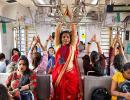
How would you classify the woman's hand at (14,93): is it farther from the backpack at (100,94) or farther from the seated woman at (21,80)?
the backpack at (100,94)

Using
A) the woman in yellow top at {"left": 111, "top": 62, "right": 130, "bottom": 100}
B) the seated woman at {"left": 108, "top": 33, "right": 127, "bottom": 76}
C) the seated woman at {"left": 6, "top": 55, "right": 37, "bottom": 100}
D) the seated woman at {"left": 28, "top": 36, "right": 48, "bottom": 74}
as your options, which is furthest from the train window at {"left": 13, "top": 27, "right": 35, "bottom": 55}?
the woman in yellow top at {"left": 111, "top": 62, "right": 130, "bottom": 100}

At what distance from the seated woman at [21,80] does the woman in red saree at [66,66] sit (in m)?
0.31

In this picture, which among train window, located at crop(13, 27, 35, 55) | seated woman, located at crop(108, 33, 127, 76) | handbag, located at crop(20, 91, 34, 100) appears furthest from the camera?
train window, located at crop(13, 27, 35, 55)

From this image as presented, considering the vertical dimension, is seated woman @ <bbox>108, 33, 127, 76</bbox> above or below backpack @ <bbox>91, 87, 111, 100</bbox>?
above

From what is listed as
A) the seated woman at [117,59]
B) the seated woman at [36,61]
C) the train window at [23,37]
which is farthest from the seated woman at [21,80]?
the train window at [23,37]

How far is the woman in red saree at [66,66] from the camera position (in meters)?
3.59

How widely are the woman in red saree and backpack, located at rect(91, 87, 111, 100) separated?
0.28 m

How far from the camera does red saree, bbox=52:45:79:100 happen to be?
3590mm

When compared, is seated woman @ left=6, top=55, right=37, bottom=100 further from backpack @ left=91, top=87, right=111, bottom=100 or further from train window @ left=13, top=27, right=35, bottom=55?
train window @ left=13, top=27, right=35, bottom=55

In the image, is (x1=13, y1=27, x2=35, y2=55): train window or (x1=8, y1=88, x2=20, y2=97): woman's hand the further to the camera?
(x1=13, y1=27, x2=35, y2=55): train window

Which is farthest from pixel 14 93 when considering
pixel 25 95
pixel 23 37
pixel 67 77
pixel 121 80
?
pixel 23 37

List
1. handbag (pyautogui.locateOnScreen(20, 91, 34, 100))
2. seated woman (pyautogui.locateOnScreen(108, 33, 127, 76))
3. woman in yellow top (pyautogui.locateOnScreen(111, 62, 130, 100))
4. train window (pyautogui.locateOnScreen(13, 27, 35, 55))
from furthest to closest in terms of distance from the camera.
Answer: train window (pyautogui.locateOnScreen(13, 27, 35, 55)) → seated woman (pyautogui.locateOnScreen(108, 33, 127, 76)) → handbag (pyautogui.locateOnScreen(20, 91, 34, 100)) → woman in yellow top (pyautogui.locateOnScreen(111, 62, 130, 100))

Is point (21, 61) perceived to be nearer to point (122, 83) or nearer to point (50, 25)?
point (122, 83)

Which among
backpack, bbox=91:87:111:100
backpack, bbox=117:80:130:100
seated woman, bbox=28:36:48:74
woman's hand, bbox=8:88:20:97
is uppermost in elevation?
seated woman, bbox=28:36:48:74
